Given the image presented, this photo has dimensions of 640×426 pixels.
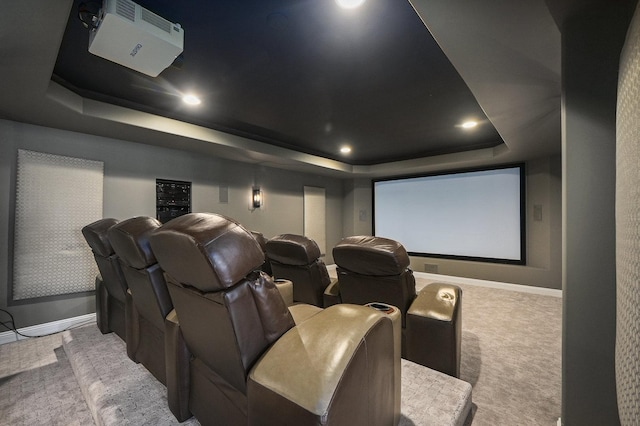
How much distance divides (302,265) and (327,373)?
5.02 feet

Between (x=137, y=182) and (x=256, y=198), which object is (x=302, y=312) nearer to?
(x=137, y=182)

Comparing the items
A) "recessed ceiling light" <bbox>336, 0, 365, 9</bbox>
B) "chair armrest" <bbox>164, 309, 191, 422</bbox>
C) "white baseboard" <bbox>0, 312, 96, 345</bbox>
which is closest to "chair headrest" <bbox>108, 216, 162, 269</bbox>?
"chair armrest" <bbox>164, 309, 191, 422</bbox>

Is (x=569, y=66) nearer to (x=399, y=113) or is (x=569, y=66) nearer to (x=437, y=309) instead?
(x=437, y=309)

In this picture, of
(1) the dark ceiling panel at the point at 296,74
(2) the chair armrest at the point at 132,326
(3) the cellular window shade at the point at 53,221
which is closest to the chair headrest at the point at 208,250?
(2) the chair armrest at the point at 132,326

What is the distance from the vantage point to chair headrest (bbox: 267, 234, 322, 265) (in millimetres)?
2243

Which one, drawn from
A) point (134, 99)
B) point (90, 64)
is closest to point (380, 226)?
point (134, 99)

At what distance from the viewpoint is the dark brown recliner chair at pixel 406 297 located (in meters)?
1.78

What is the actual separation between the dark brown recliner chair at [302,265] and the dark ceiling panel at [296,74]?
4.89 feet

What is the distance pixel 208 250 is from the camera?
2.75 ft

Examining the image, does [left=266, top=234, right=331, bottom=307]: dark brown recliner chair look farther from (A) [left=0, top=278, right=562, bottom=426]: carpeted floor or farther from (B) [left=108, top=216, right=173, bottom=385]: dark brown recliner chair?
(A) [left=0, top=278, right=562, bottom=426]: carpeted floor

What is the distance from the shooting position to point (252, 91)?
2764 millimetres

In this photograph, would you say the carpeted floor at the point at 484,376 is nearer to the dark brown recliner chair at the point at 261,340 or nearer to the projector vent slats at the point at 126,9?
the dark brown recliner chair at the point at 261,340

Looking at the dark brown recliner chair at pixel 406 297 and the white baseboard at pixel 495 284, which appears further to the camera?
the white baseboard at pixel 495 284

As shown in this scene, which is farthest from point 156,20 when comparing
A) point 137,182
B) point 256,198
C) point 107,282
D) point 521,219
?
point 521,219
